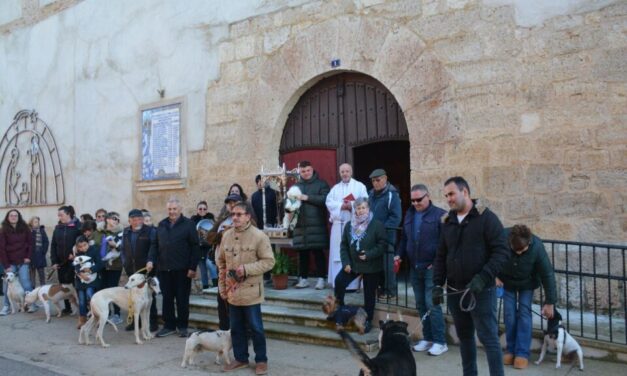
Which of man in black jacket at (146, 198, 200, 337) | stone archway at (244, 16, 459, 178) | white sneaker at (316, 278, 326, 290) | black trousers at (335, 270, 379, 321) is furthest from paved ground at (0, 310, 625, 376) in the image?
stone archway at (244, 16, 459, 178)

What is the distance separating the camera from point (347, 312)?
614 cm

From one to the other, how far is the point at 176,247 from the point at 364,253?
232 cm

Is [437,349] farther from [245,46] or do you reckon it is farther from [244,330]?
[245,46]

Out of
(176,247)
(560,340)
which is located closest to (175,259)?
(176,247)

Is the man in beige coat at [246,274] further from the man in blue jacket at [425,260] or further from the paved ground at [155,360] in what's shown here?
the man in blue jacket at [425,260]

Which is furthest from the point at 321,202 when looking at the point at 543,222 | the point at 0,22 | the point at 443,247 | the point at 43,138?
the point at 0,22

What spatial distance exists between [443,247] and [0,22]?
13.9m

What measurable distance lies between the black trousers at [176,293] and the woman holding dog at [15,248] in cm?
344

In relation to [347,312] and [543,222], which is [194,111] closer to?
[347,312]

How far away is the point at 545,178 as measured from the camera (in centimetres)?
642

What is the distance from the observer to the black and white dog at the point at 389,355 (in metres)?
3.62

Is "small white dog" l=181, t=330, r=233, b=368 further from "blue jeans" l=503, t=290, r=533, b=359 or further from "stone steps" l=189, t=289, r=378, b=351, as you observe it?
"blue jeans" l=503, t=290, r=533, b=359

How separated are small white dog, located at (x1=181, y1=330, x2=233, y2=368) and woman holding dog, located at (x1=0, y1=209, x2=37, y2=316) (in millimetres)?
4819

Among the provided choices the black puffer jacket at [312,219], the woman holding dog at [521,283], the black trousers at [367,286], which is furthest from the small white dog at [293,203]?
the woman holding dog at [521,283]
